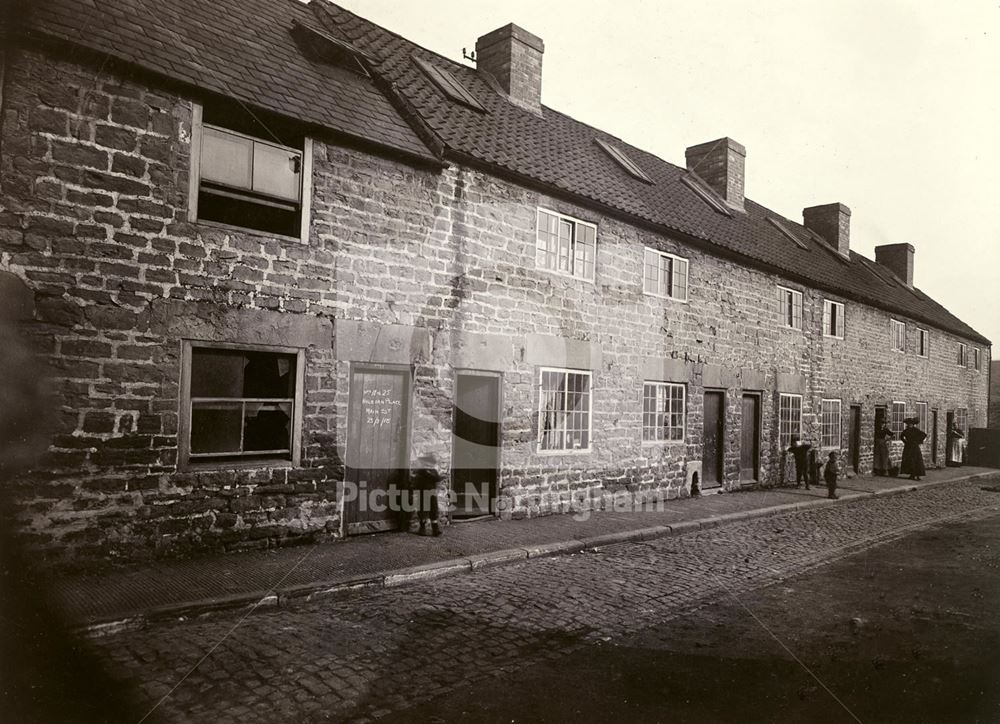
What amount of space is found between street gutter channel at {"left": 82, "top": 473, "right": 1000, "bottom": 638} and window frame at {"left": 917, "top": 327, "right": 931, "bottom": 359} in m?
18.2

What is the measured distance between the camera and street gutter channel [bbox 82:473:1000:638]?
5078 mm

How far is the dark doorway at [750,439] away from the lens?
606 inches

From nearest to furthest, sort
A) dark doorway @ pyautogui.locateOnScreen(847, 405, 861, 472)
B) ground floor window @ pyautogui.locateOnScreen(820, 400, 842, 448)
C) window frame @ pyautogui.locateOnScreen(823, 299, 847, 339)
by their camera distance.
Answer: ground floor window @ pyautogui.locateOnScreen(820, 400, 842, 448) → window frame @ pyautogui.locateOnScreen(823, 299, 847, 339) → dark doorway @ pyautogui.locateOnScreen(847, 405, 861, 472)

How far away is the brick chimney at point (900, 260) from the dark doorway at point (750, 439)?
1838cm

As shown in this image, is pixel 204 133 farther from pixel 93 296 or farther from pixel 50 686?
pixel 50 686

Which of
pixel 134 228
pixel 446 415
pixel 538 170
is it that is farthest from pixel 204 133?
pixel 538 170

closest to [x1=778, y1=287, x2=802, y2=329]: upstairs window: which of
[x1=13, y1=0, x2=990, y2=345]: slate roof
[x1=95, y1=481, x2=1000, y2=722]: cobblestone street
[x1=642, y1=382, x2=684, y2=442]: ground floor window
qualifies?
[x1=13, y1=0, x2=990, y2=345]: slate roof

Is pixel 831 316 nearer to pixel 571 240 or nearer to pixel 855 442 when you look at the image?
pixel 855 442

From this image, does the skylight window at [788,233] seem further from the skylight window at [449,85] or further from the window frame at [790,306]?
the skylight window at [449,85]

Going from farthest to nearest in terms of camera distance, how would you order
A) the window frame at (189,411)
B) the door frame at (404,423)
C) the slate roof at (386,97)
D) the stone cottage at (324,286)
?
the door frame at (404,423)
the slate roof at (386,97)
the window frame at (189,411)
the stone cottage at (324,286)

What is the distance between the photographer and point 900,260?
94.4 feet

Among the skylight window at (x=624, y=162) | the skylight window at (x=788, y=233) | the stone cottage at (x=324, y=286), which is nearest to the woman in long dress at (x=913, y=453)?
the skylight window at (x=788, y=233)

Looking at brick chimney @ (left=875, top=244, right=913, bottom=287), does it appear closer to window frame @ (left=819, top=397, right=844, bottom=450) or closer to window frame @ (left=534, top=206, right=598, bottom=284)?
window frame @ (left=819, top=397, right=844, bottom=450)

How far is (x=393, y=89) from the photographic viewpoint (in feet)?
31.6
